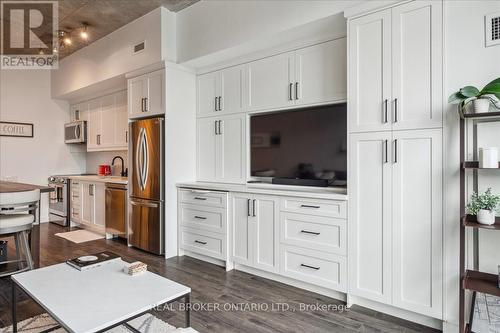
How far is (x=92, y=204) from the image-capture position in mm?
5117

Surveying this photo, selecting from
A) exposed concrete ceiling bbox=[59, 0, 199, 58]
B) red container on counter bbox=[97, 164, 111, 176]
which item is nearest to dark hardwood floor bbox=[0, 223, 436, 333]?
red container on counter bbox=[97, 164, 111, 176]

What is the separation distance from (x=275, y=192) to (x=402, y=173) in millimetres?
1153

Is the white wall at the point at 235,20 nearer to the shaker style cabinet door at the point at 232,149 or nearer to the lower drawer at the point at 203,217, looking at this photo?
the shaker style cabinet door at the point at 232,149

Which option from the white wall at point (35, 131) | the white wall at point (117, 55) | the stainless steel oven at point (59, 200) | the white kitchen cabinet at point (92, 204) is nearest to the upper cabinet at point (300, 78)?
the white wall at point (117, 55)

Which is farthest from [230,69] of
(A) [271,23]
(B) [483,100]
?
(B) [483,100]

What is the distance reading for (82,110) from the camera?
6059 millimetres

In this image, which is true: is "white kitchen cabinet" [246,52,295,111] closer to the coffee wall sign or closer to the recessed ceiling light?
the recessed ceiling light

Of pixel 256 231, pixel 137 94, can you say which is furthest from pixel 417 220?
pixel 137 94

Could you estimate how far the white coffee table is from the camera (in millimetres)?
1374

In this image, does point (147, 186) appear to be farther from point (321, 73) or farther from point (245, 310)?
point (321, 73)

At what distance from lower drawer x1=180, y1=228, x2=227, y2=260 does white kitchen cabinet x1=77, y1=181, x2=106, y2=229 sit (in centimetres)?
194

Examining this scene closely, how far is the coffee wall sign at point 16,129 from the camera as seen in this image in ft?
17.7

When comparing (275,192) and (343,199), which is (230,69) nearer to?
(275,192)

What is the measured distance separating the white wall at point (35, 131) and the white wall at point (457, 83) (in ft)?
22.0
